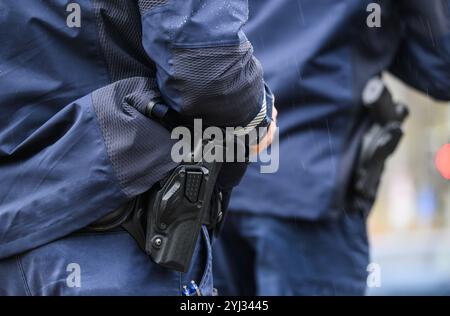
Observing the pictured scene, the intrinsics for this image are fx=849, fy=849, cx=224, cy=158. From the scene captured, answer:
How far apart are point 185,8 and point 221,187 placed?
1.83 feet

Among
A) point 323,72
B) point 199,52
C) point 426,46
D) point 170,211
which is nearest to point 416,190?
point 426,46

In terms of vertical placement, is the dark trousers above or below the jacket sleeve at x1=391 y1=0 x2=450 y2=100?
below

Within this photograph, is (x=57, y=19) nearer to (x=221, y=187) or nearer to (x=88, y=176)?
(x=88, y=176)

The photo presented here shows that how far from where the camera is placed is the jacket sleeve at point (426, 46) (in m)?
3.15

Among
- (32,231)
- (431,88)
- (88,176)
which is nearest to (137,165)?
(88,176)

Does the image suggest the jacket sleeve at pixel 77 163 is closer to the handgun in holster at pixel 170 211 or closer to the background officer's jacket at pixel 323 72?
the handgun in holster at pixel 170 211

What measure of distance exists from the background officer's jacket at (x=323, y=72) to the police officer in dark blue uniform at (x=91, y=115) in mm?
1181

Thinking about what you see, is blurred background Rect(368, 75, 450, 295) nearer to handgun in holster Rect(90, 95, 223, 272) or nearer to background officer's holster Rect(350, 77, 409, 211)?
background officer's holster Rect(350, 77, 409, 211)

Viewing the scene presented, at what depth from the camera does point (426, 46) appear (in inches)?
128

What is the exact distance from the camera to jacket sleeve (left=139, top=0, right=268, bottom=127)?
1889mm

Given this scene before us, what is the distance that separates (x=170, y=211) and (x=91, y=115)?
11.8 inches

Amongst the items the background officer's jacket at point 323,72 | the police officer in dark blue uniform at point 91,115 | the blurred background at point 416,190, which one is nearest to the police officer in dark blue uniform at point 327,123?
the background officer's jacket at point 323,72

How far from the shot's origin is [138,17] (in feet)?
6.57

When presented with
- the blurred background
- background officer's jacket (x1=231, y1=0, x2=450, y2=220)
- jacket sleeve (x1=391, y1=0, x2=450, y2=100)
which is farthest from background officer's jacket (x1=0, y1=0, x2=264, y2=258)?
the blurred background
